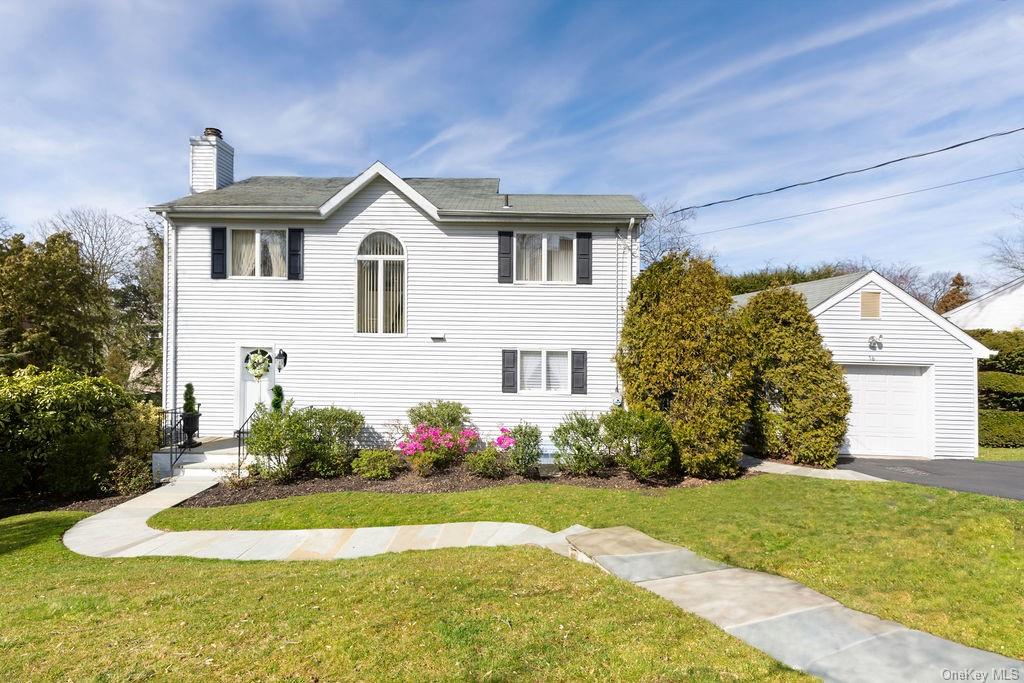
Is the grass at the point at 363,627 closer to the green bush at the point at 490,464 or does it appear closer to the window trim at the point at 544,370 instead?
the green bush at the point at 490,464

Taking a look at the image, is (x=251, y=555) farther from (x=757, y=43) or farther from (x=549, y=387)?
(x=757, y=43)

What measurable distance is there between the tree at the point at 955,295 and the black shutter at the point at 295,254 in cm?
4406

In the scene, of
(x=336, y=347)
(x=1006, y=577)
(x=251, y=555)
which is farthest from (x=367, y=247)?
(x=1006, y=577)

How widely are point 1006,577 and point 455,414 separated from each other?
9249 mm

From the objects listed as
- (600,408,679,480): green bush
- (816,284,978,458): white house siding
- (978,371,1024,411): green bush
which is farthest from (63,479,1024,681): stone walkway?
(978,371,1024,411): green bush

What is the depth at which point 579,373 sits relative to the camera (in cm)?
1200

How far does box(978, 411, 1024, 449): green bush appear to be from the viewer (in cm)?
1394

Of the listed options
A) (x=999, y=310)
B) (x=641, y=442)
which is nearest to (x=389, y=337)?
(x=641, y=442)

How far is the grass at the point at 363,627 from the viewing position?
3.31m

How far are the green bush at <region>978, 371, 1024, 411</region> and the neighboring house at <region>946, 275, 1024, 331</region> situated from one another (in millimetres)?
10634

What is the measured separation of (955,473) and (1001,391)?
7.29 metres

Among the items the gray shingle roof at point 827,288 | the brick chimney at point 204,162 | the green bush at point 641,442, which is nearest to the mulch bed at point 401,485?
the green bush at point 641,442

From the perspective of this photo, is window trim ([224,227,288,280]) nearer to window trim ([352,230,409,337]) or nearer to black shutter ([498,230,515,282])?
window trim ([352,230,409,337])

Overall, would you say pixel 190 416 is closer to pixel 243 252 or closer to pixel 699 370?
pixel 243 252
